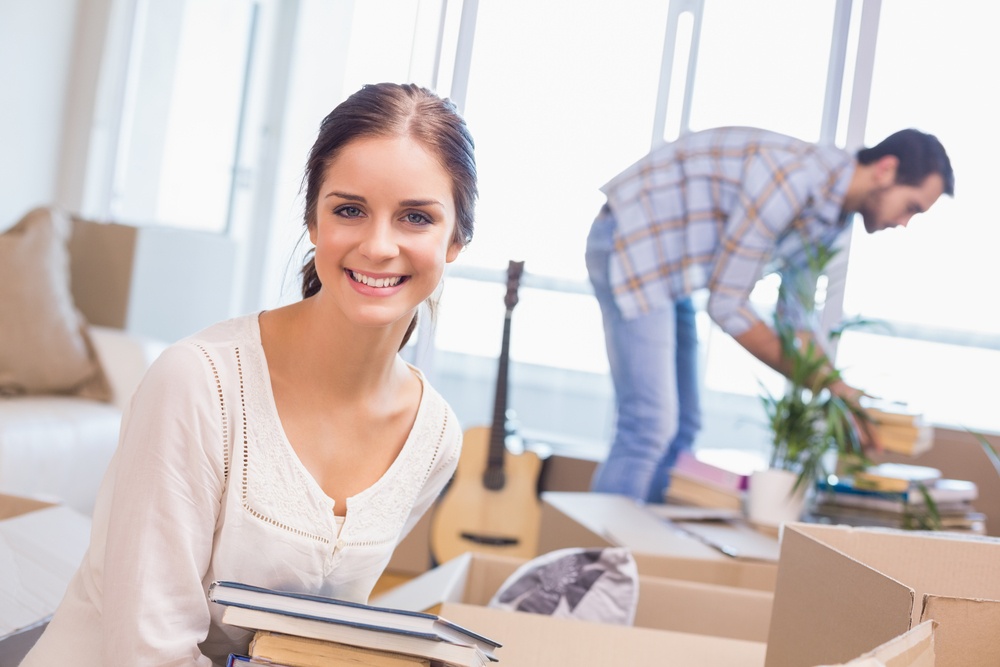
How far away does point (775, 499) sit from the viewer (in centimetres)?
222

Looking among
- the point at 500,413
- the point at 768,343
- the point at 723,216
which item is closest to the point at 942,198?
the point at 723,216

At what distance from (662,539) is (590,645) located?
35.2 inches

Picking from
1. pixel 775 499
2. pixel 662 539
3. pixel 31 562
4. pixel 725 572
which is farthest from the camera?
pixel 775 499

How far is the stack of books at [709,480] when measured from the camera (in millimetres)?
2363

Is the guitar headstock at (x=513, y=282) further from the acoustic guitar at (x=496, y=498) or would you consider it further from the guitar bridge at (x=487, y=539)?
the guitar bridge at (x=487, y=539)

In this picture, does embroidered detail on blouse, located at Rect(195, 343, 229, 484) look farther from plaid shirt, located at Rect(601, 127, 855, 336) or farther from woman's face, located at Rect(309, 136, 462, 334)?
plaid shirt, located at Rect(601, 127, 855, 336)

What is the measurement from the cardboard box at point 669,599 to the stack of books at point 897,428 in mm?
947

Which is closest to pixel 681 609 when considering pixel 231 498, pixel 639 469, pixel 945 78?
pixel 231 498

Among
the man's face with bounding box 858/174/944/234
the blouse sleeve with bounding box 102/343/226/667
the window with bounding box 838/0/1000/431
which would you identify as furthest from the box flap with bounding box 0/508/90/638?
the window with bounding box 838/0/1000/431

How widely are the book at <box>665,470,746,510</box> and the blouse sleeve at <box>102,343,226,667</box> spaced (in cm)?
162

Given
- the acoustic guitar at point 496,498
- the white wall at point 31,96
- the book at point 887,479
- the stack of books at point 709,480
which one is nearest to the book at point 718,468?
the stack of books at point 709,480

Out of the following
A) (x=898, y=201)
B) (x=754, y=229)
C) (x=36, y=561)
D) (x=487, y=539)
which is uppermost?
(x=898, y=201)

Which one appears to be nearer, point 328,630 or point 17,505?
point 328,630

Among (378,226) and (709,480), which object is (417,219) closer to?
(378,226)
